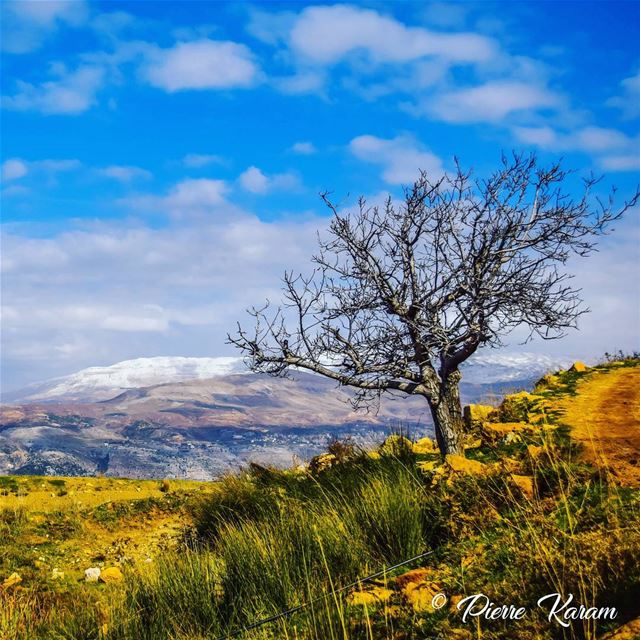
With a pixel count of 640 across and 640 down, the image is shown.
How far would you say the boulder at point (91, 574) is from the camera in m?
11.2

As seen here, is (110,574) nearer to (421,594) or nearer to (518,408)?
(421,594)

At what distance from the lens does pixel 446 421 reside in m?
11.4

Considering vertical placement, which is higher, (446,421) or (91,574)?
(446,421)

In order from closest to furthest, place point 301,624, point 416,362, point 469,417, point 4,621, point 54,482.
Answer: point 301,624 < point 4,621 < point 416,362 < point 469,417 < point 54,482

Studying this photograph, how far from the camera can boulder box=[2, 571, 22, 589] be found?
34.8 ft

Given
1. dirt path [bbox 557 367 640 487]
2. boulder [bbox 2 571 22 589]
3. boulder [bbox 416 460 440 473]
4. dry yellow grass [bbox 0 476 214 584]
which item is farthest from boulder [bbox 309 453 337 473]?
boulder [bbox 2 571 22 589]

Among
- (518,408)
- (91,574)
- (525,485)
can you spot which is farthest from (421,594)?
(91,574)

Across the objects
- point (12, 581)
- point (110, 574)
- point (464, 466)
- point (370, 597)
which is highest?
point (464, 466)

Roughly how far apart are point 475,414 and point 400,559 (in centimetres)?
922

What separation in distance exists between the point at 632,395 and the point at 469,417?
4.45 m

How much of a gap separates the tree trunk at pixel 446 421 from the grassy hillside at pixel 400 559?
1.31 feet

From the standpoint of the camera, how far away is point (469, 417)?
1524 centimetres

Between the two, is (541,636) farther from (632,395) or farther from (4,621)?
(632,395)

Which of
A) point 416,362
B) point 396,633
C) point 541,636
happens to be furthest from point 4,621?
point 416,362
